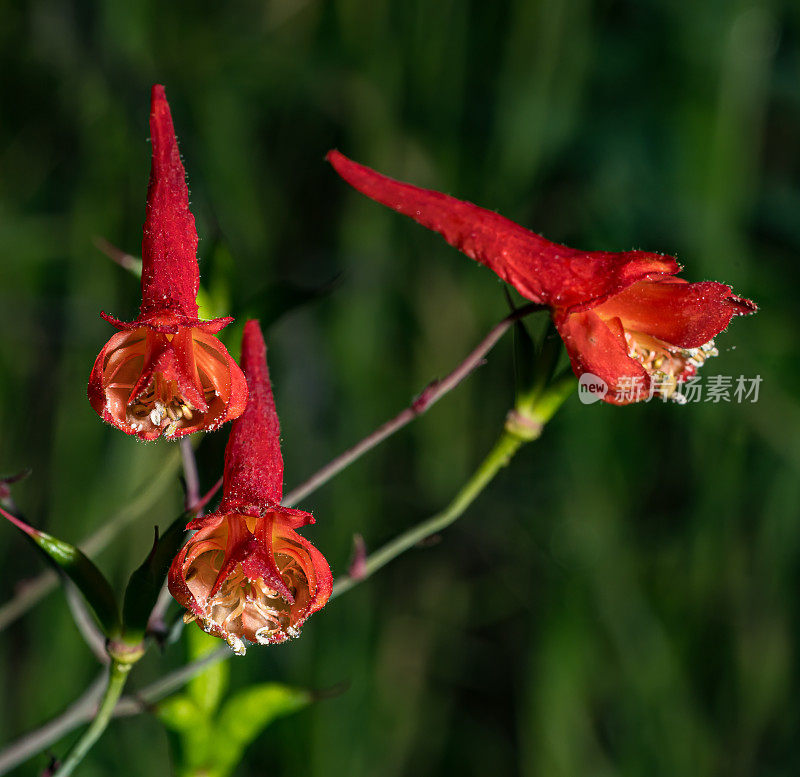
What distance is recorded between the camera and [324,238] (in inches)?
86.8

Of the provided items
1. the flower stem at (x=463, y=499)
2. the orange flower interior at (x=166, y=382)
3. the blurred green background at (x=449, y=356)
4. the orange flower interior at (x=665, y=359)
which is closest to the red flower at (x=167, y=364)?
the orange flower interior at (x=166, y=382)

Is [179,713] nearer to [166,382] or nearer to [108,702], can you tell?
[108,702]

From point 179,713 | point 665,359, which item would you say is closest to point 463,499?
point 665,359

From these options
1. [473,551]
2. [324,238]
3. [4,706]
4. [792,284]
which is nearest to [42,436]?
[4,706]

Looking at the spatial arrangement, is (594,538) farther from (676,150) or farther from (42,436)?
(42,436)

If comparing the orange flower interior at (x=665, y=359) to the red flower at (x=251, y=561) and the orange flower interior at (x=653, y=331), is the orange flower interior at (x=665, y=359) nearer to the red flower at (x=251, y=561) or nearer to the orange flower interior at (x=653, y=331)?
the orange flower interior at (x=653, y=331)

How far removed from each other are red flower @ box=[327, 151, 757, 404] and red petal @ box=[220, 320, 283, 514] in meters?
0.20

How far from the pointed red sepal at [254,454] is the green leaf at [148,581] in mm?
50

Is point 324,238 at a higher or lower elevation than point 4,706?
higher

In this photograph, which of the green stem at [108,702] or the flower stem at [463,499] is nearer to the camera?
the green stem at [108,702]

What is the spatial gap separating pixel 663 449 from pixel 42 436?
4.57 ft

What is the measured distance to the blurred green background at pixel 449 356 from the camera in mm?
1771

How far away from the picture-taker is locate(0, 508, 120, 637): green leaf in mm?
691

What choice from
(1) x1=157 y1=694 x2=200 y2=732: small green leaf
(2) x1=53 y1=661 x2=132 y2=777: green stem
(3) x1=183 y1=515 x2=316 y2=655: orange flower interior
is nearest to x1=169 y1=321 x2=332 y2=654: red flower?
(3) x1=183 y1=515 x2=316 y2=655: orange flower interior
